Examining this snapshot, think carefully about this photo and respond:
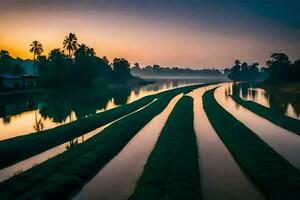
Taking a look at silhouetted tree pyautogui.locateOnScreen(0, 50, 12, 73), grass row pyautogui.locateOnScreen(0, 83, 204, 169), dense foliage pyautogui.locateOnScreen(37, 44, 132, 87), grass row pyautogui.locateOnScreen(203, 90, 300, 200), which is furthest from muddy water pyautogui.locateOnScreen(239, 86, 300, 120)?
silhouetted tree pyautogui.locateOnScreen(0, 50, 12, 73)

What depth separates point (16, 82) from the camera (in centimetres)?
9838

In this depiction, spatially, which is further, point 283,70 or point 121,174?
point 283,70

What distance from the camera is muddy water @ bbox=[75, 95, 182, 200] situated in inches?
844

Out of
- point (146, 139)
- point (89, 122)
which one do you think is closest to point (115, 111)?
point (89, 122)

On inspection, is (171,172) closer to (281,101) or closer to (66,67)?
(281,101)

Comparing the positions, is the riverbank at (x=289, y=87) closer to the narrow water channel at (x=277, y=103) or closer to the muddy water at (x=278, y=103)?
the narrow water channel at (x=277, y=103)

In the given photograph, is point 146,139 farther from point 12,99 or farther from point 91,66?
point 91,66

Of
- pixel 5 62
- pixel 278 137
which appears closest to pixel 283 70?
pixel 278 137

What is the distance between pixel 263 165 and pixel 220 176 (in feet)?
11.8

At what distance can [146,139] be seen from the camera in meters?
38.0

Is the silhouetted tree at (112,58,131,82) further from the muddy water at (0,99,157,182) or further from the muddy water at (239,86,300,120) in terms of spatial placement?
the muddy water at (0,99,157,182)

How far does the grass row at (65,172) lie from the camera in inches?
789

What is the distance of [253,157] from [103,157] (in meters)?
13.7

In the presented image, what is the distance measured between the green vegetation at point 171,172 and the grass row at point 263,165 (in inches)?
168
